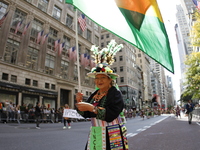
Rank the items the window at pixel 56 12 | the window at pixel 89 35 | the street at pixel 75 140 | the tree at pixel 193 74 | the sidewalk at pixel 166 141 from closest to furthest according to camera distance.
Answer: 1. the street at pixel 75 140
2. the sidewalk at pixel 166 141
3. the tree at pixel 193 74
4. the window at pixel 56 12
5. the window at pixel 89 35

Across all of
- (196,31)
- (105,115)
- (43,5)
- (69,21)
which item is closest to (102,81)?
(105,115)

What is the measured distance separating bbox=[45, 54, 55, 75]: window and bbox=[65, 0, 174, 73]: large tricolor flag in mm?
26873

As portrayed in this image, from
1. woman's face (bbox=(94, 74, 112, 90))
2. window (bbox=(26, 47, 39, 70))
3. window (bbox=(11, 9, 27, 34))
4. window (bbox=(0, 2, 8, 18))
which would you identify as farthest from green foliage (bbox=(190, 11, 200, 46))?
window (bbox=(0, 2, 8, 18))

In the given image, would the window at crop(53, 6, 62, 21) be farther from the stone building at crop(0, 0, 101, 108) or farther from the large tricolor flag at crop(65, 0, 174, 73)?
the large tricolor flag at crop(65, 0, 174, 73)

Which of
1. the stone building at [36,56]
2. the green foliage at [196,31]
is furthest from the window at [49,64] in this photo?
the green foliage at [196,31]

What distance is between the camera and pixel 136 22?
3.27 m

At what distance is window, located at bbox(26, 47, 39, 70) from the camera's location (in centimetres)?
2546

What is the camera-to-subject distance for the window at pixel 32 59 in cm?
2546

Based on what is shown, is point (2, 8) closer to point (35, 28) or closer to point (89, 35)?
point (35, 28)

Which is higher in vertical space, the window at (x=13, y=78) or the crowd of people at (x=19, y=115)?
the window at (x=13, y=78)

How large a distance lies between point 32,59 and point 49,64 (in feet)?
11.8

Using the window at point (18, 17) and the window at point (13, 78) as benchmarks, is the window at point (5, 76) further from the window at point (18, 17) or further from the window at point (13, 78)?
the window at point (18, 17)

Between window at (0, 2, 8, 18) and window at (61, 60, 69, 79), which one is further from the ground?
window at (0, 2, 8, 18)

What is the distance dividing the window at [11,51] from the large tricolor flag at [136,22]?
2236 cm
